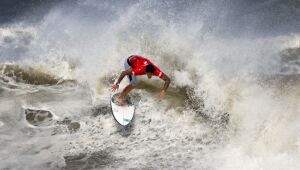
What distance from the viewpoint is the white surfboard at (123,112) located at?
31.5 feet

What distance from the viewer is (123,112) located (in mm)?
9781

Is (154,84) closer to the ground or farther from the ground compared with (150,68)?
closer to the ground

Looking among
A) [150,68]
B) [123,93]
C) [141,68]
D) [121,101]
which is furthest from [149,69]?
[121,101]

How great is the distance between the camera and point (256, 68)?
1136 cm

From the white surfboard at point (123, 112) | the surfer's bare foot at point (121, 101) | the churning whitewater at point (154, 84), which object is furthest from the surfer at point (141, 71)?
the churning whitewater at point (154, 84)

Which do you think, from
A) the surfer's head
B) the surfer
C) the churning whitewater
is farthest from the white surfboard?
the surfer's head

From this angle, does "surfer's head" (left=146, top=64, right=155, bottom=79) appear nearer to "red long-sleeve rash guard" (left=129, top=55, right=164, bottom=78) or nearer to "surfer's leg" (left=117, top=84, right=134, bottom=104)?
"red long-sleeve rash guard" (left=129, top=55, right=164, bottom=78)

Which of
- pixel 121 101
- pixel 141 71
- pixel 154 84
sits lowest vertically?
pixel 121 101

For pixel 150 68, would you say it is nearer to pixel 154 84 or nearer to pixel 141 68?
pixel 141 68

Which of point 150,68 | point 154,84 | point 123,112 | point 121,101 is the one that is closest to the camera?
point 150,68

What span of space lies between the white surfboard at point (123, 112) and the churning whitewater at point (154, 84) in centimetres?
22

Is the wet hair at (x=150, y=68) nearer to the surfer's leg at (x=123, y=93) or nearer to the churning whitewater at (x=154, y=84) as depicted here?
the surfer's leg at (x=123, y=93)

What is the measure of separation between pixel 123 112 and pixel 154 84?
5.08ft

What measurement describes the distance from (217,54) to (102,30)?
3480 mm
